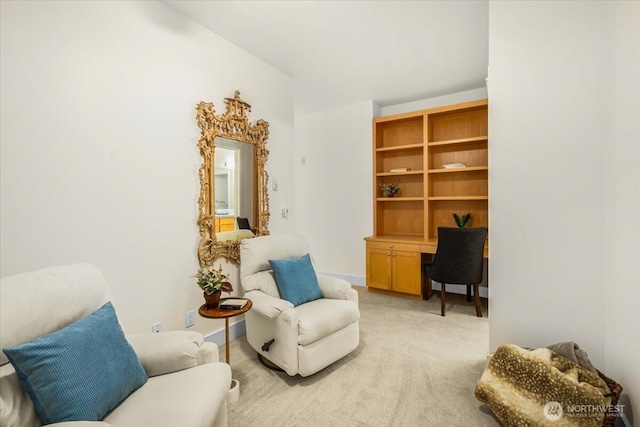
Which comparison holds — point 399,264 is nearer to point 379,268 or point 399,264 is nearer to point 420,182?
point 379,268

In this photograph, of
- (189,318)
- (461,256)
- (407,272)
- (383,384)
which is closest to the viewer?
(383,384)

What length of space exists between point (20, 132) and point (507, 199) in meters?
2.89

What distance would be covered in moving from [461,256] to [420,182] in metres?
1.47

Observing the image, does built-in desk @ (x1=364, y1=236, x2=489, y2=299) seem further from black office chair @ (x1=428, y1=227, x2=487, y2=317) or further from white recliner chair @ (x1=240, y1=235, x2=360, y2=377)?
white recliner chair @ (x1=240, y1=235, x2=360, y2=377)

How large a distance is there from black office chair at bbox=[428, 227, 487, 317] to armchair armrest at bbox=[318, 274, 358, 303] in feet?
4.10

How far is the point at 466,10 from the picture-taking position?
232cm

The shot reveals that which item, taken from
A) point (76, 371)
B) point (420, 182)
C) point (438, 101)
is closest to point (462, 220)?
point (420, 182)

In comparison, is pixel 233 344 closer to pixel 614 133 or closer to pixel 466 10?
pixel 614 133

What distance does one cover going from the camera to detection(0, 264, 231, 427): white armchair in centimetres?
109

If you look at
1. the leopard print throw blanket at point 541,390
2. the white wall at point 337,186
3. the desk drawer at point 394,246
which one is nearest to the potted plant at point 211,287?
the leopard print throw blanket at point 541,390

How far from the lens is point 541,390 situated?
1571mm

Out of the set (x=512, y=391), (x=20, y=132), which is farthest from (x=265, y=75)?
(x=512, y=391)

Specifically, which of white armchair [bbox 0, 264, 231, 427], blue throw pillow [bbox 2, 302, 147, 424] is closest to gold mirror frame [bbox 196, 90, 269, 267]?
white armchair [bbox 0, 264, 231, 427]

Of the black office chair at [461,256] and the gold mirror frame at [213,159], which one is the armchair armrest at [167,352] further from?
the black office chair at [461,256]
